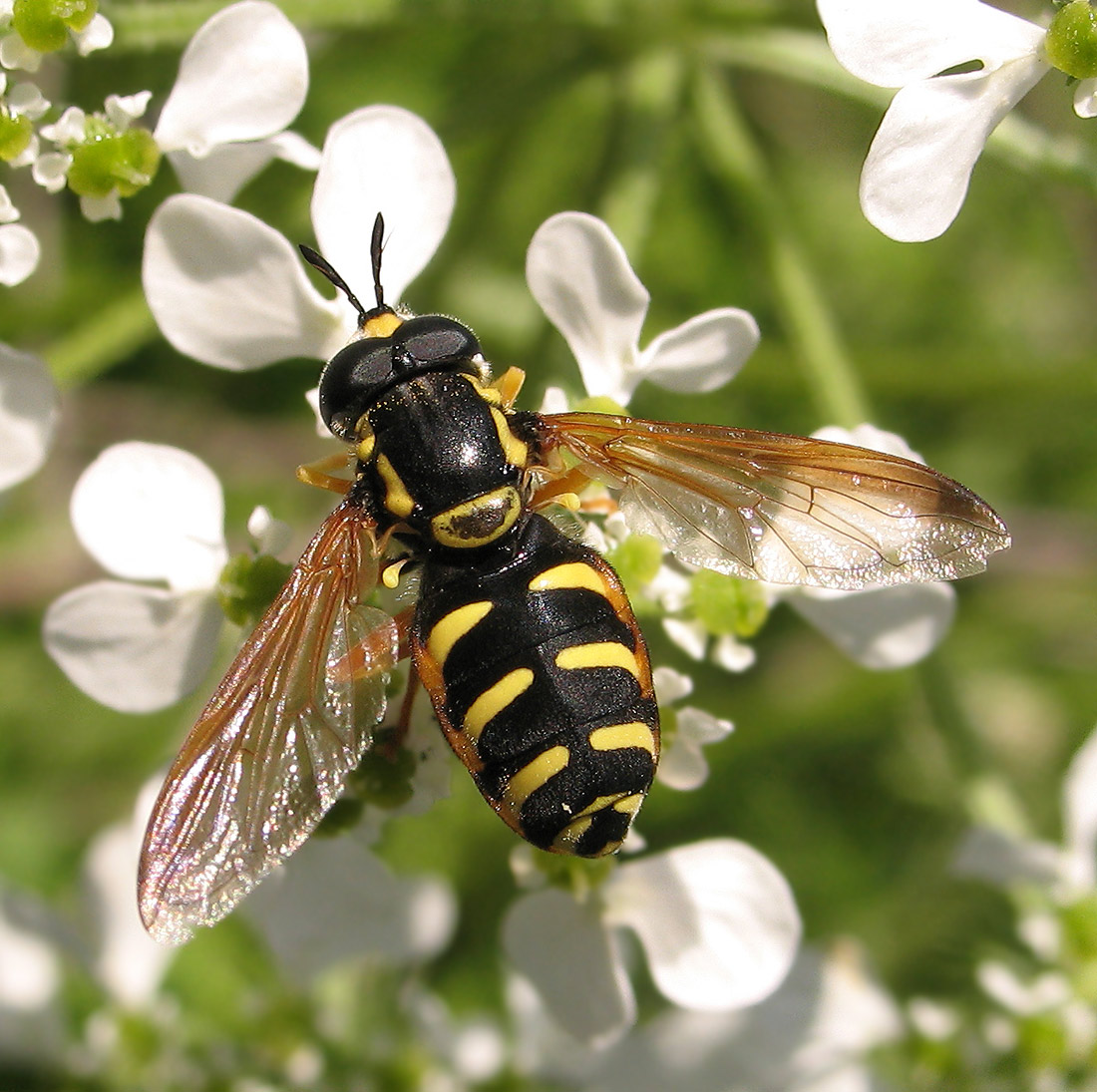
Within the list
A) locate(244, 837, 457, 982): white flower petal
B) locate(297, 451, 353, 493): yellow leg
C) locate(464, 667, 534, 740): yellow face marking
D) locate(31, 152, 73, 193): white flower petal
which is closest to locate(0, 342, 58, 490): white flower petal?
locate(31, 152, 73, 193): white flower petal

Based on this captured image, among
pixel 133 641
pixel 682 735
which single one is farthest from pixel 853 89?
pixel 133 641

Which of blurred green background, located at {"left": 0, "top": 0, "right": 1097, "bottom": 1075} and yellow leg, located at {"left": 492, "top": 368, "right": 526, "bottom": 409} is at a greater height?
yellow leg, located at {"left": 492, "top": 368, "right": 526, "bottom": 409}

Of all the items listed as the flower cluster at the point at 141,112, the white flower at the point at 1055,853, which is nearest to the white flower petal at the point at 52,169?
the flower cluster at the point at 141,112

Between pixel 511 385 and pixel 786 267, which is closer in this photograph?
pixel 511 385

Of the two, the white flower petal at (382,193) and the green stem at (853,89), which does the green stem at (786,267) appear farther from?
the white flower petal at (382,193)

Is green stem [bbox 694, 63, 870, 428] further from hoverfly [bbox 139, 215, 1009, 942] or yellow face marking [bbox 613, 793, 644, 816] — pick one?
yellow face marking [bbox 613, 793, 644, 816]

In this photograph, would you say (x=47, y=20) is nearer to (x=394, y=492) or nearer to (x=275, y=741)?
(x=394, y=492)

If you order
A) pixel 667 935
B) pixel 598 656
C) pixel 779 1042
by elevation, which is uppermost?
pixel 598 656

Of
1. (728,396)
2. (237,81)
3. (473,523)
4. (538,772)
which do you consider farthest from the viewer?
(728,396)
